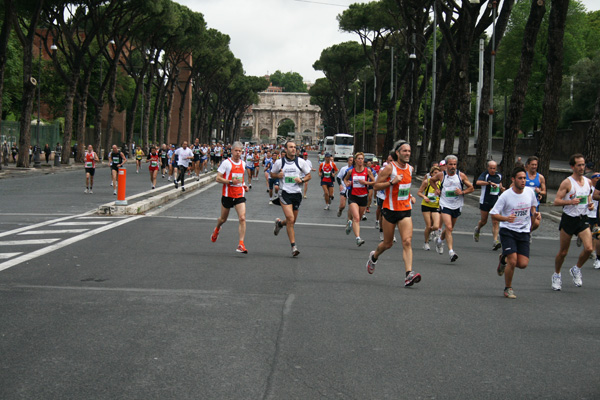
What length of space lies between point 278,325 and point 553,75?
1892 centimetres

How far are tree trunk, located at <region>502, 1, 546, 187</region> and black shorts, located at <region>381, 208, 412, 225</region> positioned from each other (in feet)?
52.5

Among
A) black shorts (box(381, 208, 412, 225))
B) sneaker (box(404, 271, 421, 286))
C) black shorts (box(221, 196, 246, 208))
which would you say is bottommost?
sneaker (box(404, 271, 421, 286))

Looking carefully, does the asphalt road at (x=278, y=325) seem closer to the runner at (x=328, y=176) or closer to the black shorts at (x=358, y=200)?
the black shorts at (x=358, y=200)

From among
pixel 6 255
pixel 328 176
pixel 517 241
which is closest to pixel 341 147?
pixel 328 176

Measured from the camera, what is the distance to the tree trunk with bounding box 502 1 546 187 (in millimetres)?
24531

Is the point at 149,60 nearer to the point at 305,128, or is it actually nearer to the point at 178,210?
the point at 178,210

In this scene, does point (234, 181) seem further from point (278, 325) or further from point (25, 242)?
point (278, 325)

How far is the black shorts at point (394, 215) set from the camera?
956cm

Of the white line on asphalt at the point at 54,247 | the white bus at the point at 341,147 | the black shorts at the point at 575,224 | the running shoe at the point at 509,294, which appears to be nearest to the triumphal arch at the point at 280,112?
the white bus at the point at 341,147

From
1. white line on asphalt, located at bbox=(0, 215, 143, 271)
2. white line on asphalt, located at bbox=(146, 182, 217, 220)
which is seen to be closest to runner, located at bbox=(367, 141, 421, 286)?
white line on asphalt, located at bbox=(0, 215, 143, 271)

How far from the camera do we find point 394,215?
31.5 feet

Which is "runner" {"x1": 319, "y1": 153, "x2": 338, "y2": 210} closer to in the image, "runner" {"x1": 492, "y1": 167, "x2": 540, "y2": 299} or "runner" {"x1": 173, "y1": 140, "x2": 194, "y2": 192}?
"runner" {"x1": 173, "y1": 140, "x2": 194, "y2": 192}

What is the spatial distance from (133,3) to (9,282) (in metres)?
37.3

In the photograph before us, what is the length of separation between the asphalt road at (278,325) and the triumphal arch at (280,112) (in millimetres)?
175966
